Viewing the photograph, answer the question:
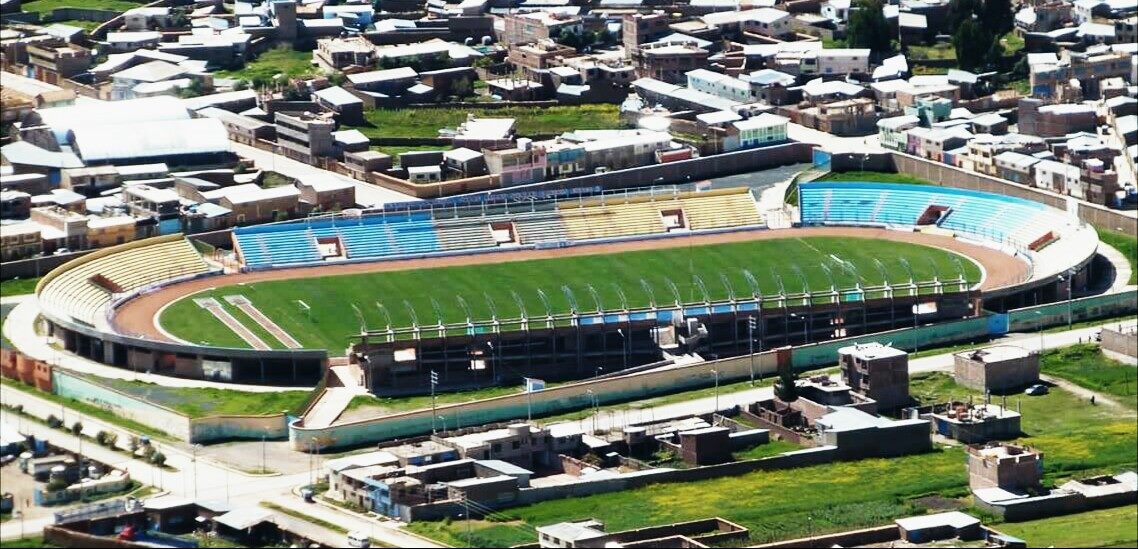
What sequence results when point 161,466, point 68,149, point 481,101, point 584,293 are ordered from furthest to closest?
point 481,101, point 68,149, point 584,293, point 161,466

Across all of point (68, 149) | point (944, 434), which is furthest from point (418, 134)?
point (944, 434)

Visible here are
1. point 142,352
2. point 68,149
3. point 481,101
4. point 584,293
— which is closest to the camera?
point 142,352

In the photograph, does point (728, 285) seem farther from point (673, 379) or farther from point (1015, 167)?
point (1015, 167)

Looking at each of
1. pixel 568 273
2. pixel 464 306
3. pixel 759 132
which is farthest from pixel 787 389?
pixel 759 132

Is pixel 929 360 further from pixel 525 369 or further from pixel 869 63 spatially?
pixel 869 63

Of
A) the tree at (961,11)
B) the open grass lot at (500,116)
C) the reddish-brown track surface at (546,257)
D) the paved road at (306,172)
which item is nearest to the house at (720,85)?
the open grass lot at (500,116)
